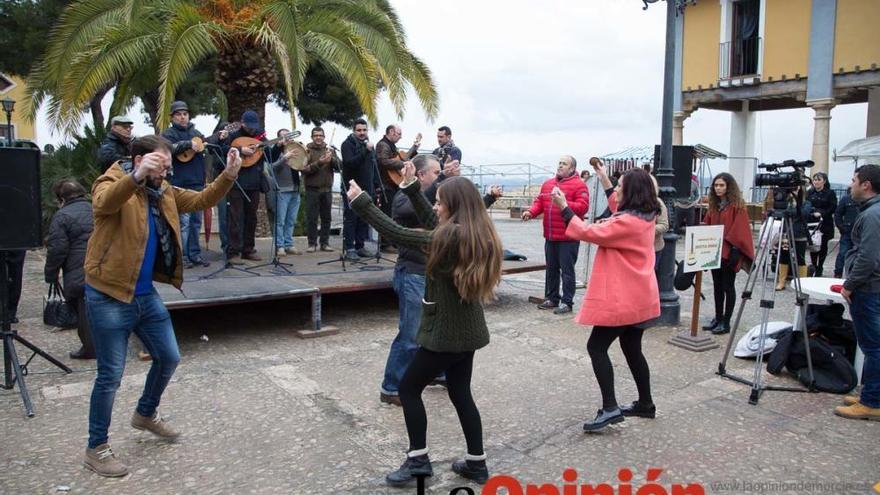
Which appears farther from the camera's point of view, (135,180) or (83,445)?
(83,445)

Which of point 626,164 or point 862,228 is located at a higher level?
point 626,164

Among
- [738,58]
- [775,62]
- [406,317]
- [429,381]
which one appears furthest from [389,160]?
[738,58]

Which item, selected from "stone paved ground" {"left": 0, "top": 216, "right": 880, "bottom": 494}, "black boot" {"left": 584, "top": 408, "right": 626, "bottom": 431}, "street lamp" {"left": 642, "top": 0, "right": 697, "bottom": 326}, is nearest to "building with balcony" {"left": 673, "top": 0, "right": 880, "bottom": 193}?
"street lamp" {"left": 642, "top": 0, "right": 697, "bottom": 326}

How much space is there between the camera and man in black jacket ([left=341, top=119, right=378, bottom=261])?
27.1 ft

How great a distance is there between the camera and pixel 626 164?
65.4 ft

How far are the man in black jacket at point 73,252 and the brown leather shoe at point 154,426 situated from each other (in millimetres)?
2100

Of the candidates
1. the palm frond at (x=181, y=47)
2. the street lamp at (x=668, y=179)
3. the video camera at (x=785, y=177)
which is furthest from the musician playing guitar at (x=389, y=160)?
the video camera at (x=785, y=177)

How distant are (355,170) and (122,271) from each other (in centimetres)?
511

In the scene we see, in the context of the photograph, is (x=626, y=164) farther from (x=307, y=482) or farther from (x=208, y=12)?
(x=307, y=482)

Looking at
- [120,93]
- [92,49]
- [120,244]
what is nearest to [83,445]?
[120,244]

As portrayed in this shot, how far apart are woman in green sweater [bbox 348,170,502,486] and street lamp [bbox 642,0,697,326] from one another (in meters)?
4.36

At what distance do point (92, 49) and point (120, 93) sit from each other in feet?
7.88

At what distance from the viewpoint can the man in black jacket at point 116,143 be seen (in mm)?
6312

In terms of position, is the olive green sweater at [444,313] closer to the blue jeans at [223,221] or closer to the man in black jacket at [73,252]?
the man in black jacket at [73,252]
